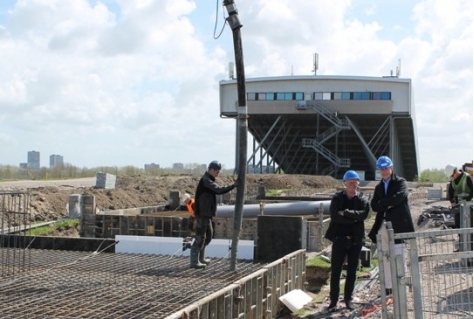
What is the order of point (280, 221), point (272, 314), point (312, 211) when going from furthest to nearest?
point (312, 211) → point (280, 221) → point (272, 314)

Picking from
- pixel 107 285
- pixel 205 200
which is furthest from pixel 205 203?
pixel 107 285

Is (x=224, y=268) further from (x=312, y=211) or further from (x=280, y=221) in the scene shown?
(x=312, y=211)

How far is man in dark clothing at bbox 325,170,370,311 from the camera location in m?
6.71

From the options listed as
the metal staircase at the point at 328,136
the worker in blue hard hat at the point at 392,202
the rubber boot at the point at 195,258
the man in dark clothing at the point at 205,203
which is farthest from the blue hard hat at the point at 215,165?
the metal staircase at the point at 328,136

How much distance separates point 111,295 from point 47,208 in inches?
509

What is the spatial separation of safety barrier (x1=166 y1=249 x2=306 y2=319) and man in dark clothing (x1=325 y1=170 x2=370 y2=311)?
3.00 ft

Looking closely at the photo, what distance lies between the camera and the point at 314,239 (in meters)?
12.2

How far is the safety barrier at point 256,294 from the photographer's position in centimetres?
571

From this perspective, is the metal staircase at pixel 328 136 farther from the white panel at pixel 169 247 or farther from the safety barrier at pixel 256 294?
the safety barrier at pixel 256 294

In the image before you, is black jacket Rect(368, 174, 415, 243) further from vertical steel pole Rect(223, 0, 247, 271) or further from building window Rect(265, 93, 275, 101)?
building window Rect(265, 93, 275, 101)

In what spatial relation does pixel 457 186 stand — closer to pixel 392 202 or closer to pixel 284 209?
pixel 392 202

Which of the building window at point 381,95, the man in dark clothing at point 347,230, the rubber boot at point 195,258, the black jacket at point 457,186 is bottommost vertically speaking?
the rubber boot at point 195,258

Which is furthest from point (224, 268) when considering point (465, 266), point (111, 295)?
point (465, 266)

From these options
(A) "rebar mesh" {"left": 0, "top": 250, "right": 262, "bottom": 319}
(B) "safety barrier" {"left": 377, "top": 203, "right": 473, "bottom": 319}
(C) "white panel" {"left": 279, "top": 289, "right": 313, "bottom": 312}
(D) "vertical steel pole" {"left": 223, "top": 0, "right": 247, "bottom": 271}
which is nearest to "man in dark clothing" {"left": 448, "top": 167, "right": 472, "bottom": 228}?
(C) "white panel" {"left": 279, "top": 289, "right": 313, "bottom": 312}
